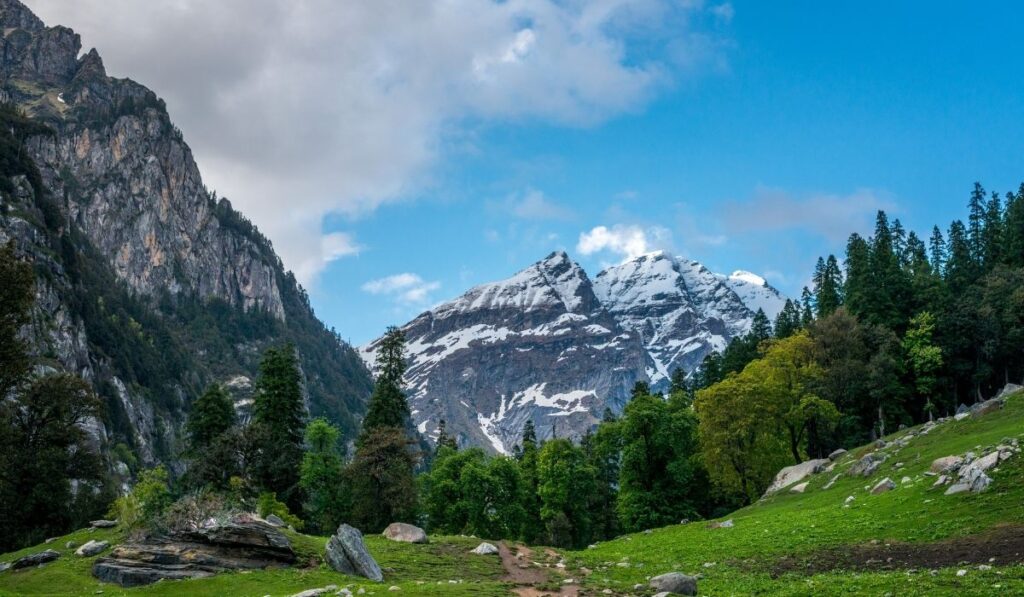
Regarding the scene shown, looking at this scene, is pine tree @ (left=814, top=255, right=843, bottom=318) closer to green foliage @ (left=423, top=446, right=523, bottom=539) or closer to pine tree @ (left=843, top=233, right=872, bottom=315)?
pine tree @ (left=843, top=233, right=872, bottom=315)

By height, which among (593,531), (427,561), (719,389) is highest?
(719,389)

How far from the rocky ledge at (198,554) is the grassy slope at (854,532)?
17.0 meters

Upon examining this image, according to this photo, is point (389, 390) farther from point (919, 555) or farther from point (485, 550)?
point (919, 555)

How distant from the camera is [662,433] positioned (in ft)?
220

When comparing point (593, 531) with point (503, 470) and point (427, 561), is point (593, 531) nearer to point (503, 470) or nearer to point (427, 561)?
point (503, 470)

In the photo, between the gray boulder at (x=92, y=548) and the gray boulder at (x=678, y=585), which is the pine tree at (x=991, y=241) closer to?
the gray boulder at (x=678, y=585)

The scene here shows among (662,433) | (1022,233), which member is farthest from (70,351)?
(1022,233)

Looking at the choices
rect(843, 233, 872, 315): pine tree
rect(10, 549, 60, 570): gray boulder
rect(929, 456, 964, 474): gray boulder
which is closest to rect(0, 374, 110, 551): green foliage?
rect(10, 549, 60, 570): gray boulder

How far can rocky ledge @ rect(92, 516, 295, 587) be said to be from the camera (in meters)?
33.7

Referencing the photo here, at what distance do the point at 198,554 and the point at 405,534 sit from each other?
1570 cm

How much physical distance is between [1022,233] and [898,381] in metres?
42.6

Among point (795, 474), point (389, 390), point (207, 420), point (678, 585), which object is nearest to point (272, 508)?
point (389, 390)

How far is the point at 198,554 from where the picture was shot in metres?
35.0

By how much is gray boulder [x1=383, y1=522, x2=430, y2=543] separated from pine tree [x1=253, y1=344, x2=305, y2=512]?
85.3 feet
